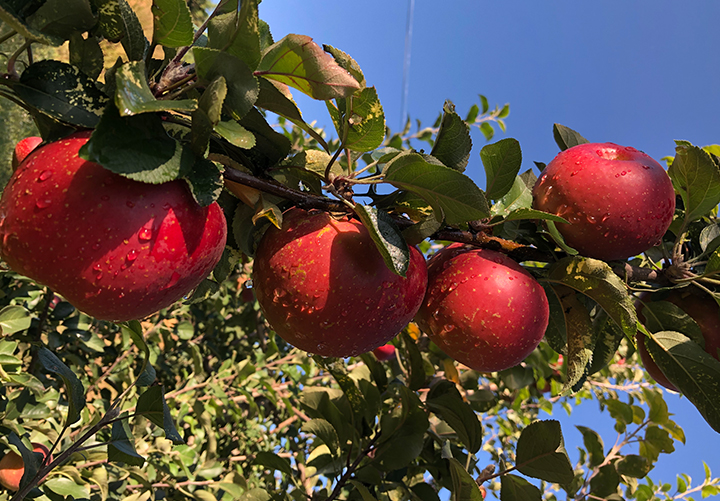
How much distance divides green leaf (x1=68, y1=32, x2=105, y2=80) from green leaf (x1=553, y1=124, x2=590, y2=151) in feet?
2.26

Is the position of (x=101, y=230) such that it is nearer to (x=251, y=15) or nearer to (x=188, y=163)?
(x=188, y=163)

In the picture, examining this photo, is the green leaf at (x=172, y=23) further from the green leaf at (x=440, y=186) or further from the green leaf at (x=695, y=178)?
the green leaf at (x=695, y=178)

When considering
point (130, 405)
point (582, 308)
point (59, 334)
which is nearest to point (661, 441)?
point (582, 308)

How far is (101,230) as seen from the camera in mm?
375

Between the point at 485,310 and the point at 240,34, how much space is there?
422 mm

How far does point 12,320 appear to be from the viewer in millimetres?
940

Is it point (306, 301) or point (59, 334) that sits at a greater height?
point (306, 301)

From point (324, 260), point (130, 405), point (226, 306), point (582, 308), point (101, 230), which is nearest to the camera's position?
point (101, 230)

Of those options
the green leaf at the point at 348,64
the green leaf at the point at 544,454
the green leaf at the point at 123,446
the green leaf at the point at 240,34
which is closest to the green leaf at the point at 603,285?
the green leaf at the point at 544,454

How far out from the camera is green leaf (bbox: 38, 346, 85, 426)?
645 mm

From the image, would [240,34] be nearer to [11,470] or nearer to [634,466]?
[11,470]

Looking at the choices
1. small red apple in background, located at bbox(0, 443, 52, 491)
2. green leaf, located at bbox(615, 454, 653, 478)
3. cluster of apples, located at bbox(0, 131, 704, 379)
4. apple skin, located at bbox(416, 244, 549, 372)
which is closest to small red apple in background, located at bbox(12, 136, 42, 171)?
cluster of apples, located at bbox(0, 131, 704, 379)

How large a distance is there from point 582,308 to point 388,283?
1.11ft

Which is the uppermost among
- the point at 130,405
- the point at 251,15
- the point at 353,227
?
the point at 251,15
